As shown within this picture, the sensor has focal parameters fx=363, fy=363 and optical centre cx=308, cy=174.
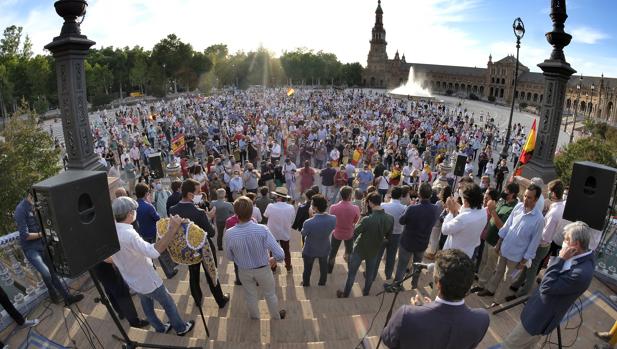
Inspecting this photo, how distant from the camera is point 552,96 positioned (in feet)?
24.6

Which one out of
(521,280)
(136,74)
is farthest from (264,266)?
(136,74)

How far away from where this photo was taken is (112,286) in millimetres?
4355

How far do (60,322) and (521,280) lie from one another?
631 centimetres

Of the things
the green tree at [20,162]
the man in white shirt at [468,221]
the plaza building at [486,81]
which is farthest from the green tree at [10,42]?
the plaza building at [486,81]

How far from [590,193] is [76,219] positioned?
5.50 meters

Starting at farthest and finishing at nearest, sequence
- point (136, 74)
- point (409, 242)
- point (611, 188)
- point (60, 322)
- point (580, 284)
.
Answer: point (136, 74) < point (409, 242) < point (60, 322) < point (611, 188) < point (580, 284)

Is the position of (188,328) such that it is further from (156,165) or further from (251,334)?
(156,165)

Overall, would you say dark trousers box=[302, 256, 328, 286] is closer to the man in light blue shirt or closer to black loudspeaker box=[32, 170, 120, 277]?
the man in light blue shirt

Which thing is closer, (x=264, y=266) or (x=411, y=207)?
(x=264, y=266)

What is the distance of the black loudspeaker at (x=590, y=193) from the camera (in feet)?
13.8

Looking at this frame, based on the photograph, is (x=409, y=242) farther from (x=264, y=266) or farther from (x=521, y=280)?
(x=264, y=266)

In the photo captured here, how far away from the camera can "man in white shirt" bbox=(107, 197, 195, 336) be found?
365cm

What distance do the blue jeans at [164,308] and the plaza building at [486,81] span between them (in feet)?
255

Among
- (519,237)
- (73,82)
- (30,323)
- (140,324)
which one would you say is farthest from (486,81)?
(30,323)
